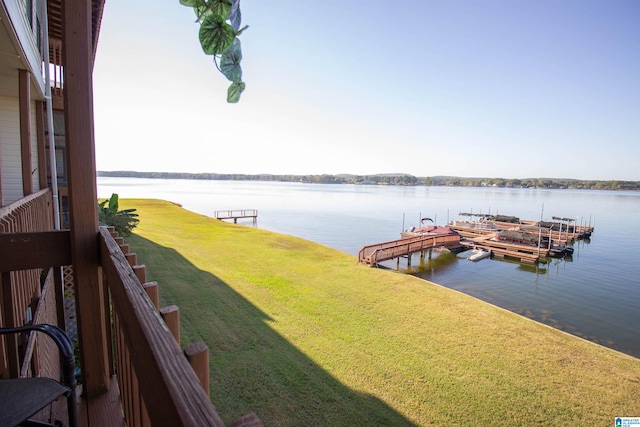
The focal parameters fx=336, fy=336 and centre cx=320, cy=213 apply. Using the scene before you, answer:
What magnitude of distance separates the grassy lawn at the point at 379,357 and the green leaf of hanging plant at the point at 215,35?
15.6 ft

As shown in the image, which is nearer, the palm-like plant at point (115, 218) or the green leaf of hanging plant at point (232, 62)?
the green leaf of hanging plant at point (232, 62)

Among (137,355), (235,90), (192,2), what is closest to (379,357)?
(235,90)

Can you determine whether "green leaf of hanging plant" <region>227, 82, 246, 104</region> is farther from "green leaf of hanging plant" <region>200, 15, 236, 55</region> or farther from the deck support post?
the deck support post

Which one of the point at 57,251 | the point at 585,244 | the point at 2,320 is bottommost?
the point at 585,244

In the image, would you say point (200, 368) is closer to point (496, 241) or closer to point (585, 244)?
point (496, 241)

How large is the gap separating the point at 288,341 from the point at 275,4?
251 inches

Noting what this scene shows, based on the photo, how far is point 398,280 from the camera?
12.5 meters

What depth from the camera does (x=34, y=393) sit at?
1294 mm

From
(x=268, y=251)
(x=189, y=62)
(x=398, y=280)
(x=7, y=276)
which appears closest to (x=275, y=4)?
(x=189, y=62)

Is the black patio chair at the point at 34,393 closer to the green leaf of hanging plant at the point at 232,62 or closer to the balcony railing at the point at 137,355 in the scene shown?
the balcony railing at the point at 137,355

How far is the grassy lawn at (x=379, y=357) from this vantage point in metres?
5.03

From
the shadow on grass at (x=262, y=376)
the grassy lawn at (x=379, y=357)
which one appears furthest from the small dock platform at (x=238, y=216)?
the shadow on grass at (x=262, y=376)

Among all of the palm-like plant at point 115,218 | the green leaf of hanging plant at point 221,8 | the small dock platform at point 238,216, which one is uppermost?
the green leaf of hanging plant at point 221,8

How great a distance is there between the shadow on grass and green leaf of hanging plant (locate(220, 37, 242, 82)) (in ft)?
14.9
